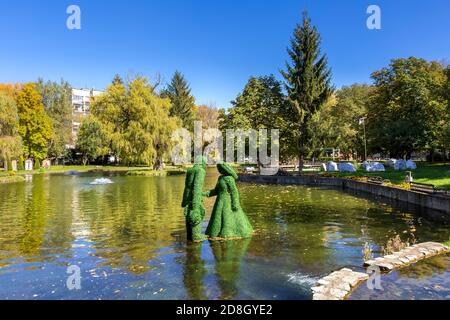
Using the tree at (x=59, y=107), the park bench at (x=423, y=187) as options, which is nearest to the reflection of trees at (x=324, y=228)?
the park bench at (x=423, y=187)

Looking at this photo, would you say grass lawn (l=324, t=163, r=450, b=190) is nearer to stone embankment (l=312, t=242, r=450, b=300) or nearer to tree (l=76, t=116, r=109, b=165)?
stone embankment (l=312, t=242, r=450, b=300)

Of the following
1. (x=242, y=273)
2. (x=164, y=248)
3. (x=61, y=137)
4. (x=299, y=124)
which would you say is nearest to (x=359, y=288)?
(x=242, y=273)

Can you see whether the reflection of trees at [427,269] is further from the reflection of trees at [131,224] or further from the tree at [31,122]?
the tree at [31,122]

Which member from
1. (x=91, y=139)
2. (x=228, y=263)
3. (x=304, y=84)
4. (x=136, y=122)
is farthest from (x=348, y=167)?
(x=91, y=139)

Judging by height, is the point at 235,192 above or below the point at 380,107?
below

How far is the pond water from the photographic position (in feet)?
27.2

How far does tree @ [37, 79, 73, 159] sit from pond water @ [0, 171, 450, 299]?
6086cm

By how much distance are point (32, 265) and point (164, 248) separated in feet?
12.3

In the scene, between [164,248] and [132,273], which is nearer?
[132,273]

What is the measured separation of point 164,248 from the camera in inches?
471

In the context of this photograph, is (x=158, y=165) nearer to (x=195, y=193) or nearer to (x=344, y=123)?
(x=344, y=123)

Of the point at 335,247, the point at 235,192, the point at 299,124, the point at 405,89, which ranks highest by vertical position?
the point at 405,89

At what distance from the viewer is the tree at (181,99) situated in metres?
76.4
